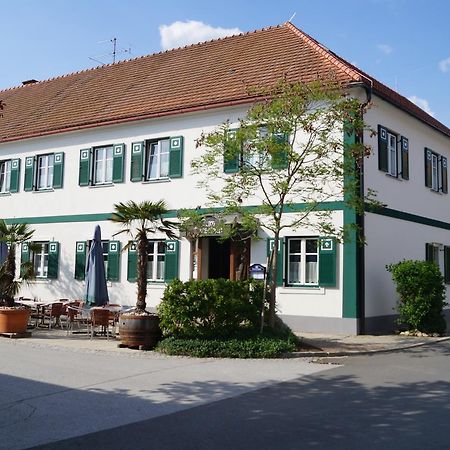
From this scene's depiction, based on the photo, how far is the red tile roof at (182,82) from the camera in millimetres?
18531

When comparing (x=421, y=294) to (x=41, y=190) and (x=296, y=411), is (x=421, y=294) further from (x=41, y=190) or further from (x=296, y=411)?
(x=41, y=190)

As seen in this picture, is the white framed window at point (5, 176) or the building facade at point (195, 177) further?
the white framed window at point (5, 176)

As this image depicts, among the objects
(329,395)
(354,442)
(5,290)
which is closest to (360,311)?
(329,395)

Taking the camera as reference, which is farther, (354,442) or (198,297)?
(198,297)

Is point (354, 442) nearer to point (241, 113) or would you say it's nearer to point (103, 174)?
point (241, 113)

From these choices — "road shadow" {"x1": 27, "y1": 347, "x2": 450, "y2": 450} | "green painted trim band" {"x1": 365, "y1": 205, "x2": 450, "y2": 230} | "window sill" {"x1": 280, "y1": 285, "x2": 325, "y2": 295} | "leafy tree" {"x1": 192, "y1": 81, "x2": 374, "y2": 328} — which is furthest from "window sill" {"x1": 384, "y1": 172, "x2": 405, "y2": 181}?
"road shadow" {"x1": 27, "y1": 347, "x2": 450, "y2": 450}

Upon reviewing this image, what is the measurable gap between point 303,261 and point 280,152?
4619 mm

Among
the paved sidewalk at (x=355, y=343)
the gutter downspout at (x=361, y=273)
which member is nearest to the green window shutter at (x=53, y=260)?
the paved sidewalk at (x=355, y=343)

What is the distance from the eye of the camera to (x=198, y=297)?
A: 12.8m

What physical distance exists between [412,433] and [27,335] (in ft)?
36.3

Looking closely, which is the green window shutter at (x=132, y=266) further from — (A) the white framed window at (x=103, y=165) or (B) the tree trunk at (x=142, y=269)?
(B) the tree trunk at (x=142, y=269)

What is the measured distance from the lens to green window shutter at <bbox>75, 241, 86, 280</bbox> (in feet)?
70.4

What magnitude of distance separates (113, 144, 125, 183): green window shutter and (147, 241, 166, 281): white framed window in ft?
8.42

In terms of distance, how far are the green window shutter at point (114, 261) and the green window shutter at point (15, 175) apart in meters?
5.60
